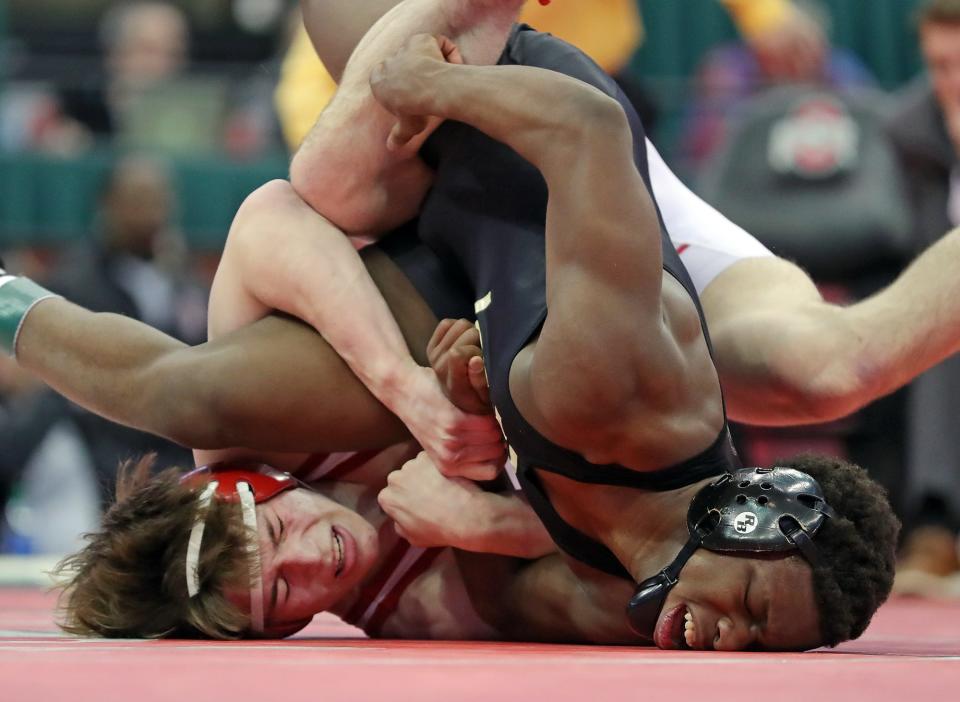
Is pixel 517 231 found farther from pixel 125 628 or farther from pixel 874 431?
pixel 874 431

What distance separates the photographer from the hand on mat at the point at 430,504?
2883 millimetres

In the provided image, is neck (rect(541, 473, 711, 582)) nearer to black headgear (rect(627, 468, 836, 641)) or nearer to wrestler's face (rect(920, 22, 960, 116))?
black headgear (rect(627, 468, 836, 641))

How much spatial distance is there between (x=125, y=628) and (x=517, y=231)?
3.10 feet

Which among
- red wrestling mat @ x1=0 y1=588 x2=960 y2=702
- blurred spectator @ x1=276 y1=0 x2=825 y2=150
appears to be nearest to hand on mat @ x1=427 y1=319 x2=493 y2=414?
red wrestling mat @ x1=0 y1=588 x2=960 y2=702

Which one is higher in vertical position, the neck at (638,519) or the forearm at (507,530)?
the neck at (638,519)

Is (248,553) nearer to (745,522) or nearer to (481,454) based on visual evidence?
(481,454)

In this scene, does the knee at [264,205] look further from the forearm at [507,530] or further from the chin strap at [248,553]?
the forearm at [507,530]

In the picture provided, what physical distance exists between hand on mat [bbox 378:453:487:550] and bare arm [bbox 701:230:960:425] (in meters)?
0.58

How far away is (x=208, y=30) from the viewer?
8.59 m

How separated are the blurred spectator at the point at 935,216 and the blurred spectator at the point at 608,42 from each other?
22.3 inches

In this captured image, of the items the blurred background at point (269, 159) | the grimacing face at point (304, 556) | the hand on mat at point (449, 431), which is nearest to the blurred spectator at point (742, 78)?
the blurred background at point (269, 159)

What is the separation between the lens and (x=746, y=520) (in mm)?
2480

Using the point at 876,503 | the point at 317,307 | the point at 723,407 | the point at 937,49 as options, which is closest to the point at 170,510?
the point at 317,307

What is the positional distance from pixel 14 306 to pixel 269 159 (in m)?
4.25
